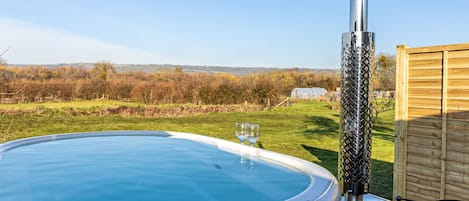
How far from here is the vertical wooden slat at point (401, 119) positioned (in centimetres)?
330

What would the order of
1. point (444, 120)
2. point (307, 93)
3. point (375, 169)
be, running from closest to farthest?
point (444, 120), point (375, 169), point (307, 93)

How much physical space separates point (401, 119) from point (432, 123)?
0.92 feet

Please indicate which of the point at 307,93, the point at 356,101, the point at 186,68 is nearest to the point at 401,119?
the point at 356,101

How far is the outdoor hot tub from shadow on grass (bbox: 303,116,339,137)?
3.88 meters

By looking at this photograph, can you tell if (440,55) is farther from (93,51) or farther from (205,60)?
(205,60)

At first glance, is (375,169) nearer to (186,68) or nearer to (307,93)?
(307,93)

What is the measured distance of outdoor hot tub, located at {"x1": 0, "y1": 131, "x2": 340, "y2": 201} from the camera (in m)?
2.91

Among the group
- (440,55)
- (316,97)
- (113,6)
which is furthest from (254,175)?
(316,97)

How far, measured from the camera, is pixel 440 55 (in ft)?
9.99

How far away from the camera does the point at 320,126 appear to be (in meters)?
9.38

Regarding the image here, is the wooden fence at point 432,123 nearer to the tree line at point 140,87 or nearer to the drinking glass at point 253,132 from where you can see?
the drinking glass at point 253,132

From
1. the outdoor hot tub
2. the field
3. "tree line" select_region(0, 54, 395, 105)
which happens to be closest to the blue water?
the outdoor hot tub

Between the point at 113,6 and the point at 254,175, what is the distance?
788cm

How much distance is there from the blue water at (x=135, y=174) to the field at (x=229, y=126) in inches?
50.0
